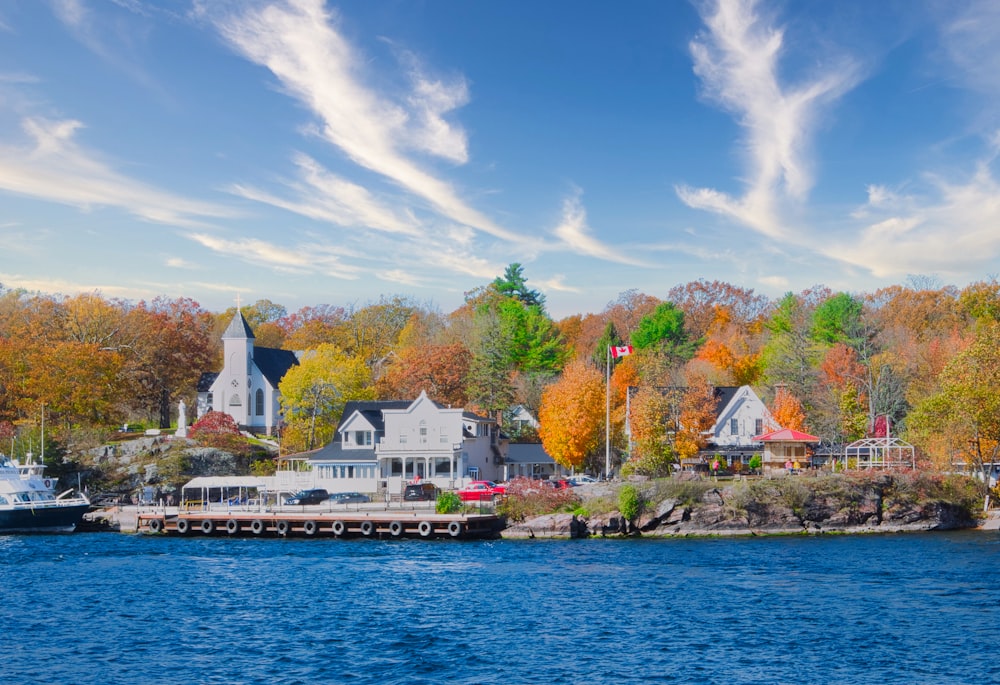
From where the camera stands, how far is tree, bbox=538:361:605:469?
76062mm

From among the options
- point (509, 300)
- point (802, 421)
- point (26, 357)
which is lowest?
point (802, 421)

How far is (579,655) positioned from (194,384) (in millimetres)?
90535

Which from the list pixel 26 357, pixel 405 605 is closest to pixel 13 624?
pixel 405 605

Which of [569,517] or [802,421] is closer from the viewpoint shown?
[569,517]

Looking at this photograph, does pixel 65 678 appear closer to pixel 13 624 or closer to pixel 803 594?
pixel 13 624

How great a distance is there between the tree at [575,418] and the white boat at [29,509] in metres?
37.0

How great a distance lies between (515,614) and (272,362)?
72.0 m

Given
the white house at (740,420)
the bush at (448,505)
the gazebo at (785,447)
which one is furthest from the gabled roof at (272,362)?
the gazebo at (785,447)

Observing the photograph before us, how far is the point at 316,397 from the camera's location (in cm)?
8962

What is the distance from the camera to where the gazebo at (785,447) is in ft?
237

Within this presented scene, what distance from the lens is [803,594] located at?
39438 mm

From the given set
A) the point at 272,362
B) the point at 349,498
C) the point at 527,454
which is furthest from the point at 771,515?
the point at 272,362

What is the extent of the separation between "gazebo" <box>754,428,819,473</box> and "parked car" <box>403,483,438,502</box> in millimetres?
25764

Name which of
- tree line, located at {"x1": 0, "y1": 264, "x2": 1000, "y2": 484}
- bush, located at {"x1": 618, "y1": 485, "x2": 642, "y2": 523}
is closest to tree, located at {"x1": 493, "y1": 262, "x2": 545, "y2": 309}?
tree line, located at {"x1": 0, "y1": 264, "x2": 1000, "y2": 484}
